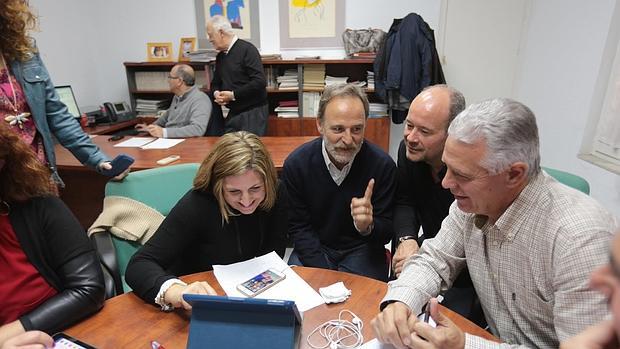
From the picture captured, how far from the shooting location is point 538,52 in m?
3.30

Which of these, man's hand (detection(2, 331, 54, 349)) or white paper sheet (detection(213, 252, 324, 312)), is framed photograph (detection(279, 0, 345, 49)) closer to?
white paper sheet (detection(213, 252, 324, 312))

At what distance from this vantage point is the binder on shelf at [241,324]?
2.89ft

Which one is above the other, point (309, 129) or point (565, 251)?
point (565, 251)

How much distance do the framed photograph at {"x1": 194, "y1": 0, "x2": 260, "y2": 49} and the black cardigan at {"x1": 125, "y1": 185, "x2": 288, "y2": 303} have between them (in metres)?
3.34

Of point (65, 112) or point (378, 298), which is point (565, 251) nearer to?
point (378, 298)

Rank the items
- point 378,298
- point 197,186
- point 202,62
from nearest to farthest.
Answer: point 378,298
point 197,186
point 202,62

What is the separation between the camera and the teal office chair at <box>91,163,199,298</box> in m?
1.61

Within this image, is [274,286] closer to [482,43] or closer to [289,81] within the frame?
[289,81]

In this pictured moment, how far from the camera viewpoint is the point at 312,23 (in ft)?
14.1

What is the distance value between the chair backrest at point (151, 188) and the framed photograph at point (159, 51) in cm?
324

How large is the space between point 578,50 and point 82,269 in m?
3.06

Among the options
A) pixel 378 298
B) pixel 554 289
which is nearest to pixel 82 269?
pixel 378 298

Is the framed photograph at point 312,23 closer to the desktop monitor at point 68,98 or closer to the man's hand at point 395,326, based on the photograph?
the desktop monitor at point 68,98

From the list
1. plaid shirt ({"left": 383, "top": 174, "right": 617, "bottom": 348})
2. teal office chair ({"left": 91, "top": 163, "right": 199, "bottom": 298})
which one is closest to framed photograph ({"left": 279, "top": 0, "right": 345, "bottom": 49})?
teal office chair ({"left": 91, "top": 163, "right": 199, "bottom": 298})
